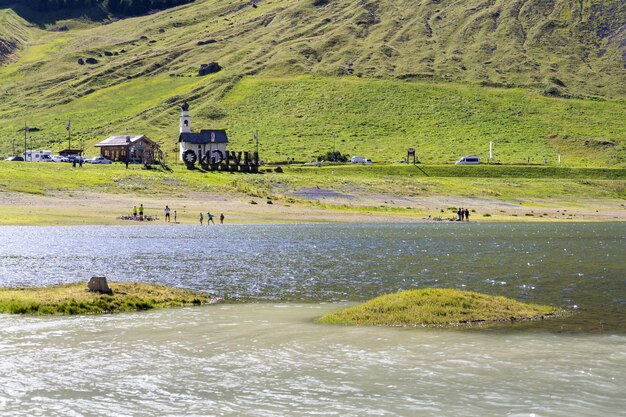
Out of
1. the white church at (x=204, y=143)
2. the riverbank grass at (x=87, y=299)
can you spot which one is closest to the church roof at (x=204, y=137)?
the white church at (x=204, y=143)

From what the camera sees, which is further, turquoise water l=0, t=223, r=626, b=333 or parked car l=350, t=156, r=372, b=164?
parked car l=350, t=156, r=372, b=164

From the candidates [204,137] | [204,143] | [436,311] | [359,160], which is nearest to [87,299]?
[436,311]

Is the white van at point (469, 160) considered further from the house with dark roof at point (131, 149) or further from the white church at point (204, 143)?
the house with dark roof at point (131, 149)

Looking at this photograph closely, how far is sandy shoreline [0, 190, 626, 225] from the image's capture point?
301 feet

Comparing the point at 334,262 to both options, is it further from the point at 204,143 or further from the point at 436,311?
the point at 204,143

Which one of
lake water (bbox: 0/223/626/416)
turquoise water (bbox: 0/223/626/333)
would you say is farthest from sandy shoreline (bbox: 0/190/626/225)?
lake water (bbox: 0/223/626/416)

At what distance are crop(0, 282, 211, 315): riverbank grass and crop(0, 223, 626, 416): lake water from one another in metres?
1.06

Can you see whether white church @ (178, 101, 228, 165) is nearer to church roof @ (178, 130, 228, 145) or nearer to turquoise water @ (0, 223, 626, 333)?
church roof @ (178, 130, 228, 145)

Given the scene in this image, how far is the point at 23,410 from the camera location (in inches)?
764

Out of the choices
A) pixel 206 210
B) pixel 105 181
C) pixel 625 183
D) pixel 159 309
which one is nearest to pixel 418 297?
pixel 159 309

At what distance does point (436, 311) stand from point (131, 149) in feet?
504

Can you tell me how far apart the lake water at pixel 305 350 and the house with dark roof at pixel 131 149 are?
A: 125317mm

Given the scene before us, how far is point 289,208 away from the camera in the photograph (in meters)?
109

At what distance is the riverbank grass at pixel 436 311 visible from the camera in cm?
3045
